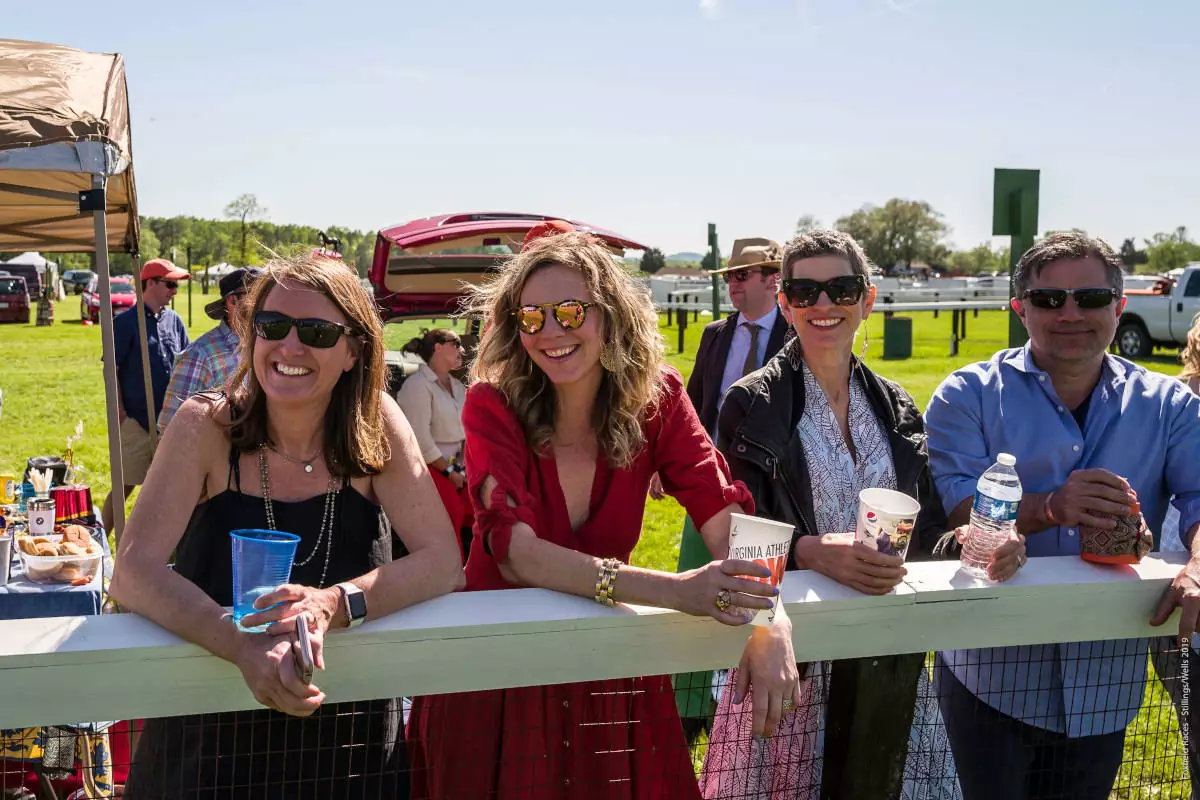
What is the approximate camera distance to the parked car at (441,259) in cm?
600

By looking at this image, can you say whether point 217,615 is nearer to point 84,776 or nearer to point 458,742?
point 458,742

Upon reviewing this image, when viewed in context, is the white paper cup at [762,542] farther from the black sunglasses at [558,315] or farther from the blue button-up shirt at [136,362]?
the blue button-up shirt at [136,362]

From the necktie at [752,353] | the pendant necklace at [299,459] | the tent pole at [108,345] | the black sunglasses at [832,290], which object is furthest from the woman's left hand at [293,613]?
the necktie at [752,353]

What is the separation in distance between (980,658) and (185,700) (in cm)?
183

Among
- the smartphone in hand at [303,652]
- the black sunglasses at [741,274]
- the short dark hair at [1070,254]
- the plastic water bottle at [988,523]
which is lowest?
the smartphone in hand at [303,652]

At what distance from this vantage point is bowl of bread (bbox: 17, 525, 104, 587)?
12.9ft

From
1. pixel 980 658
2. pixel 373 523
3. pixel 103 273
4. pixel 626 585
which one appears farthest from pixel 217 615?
pixel 103 273

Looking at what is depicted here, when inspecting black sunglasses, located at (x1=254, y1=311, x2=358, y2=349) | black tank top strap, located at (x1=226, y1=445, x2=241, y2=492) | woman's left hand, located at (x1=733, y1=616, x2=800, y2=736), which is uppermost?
black sunglasses, located at (x1=254, y1=311, x2=358, y2=349)

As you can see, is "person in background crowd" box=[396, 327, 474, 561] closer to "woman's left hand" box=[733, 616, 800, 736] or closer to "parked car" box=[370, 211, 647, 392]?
"parked car" box=[370, 211, 647, 392]

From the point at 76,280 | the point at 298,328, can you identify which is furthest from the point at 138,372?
the point at 76,280

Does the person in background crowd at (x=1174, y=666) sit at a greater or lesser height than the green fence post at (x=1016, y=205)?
lesser

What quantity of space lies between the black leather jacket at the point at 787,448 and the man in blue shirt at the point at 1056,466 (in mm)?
126

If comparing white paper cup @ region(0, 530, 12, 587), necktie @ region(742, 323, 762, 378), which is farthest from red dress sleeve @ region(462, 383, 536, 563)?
necktie @ region(742, 323, 762, 378)

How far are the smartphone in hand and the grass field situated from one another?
1.26 metres
